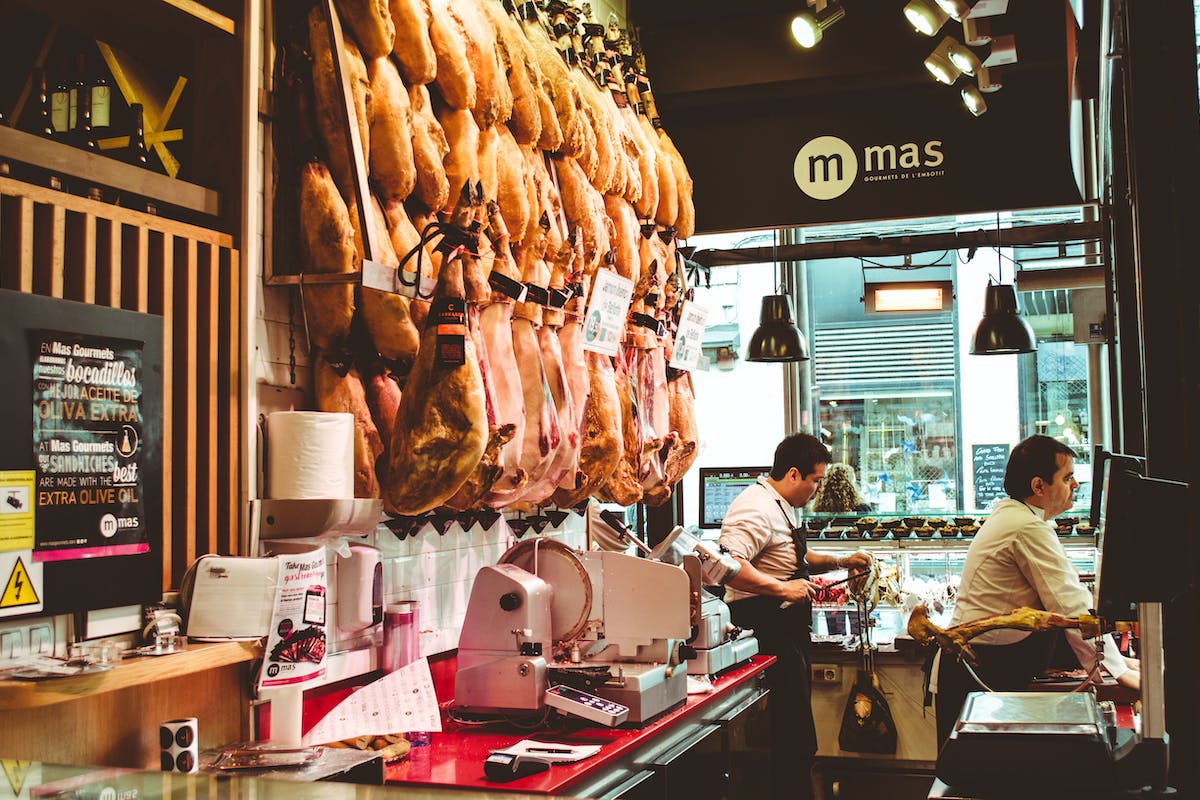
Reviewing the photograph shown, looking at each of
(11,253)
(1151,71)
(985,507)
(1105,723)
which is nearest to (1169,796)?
(1105,723)

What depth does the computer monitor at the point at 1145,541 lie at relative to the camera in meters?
1.55

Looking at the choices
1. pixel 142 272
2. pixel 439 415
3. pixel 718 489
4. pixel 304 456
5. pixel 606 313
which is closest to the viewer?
pixel 142 272

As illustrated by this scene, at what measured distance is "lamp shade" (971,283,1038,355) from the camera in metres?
7.20

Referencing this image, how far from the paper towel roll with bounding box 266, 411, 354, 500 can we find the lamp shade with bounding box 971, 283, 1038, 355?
5.11 m

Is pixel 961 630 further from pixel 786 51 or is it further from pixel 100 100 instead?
pixel 786 51

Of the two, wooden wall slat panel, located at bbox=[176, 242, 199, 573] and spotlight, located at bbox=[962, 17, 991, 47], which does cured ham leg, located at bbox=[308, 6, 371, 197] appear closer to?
wooden wall slat panel, located at bbox=[176, 242, 199, 573]

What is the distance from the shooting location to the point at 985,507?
8.15 m

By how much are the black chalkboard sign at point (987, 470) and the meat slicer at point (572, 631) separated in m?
4.51

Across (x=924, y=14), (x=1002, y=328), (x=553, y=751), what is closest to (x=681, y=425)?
(x=924, y=14)

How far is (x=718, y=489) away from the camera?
25.9 ft

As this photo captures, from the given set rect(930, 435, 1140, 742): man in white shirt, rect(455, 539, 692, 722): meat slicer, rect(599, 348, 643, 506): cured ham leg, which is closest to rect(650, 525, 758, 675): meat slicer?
rect(455, 539, 692, 722): meat slicer

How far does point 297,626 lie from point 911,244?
4.94 metres

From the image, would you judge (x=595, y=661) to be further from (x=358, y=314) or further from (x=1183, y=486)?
(x=1183, y=486)

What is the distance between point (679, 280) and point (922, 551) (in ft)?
8.69
